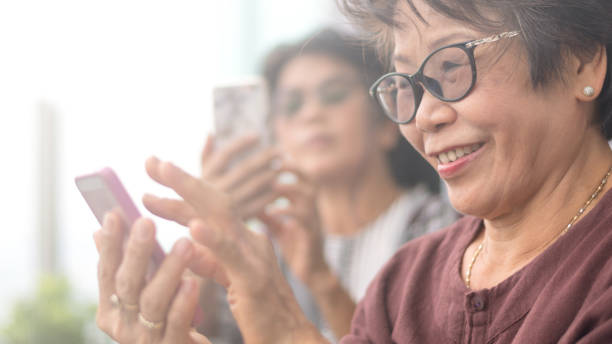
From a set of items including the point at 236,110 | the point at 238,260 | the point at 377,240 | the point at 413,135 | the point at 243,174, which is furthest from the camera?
Result: the point at 377,240

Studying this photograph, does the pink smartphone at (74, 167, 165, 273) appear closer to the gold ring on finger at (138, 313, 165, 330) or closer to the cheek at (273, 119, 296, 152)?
the gold ring on finger at (138, 313, 165, 330)

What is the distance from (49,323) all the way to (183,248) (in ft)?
5.52

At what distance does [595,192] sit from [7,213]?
2.27 metres

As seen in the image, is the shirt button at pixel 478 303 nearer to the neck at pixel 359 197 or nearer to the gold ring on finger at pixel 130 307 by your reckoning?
the gold ring on finger at pixel 130 307

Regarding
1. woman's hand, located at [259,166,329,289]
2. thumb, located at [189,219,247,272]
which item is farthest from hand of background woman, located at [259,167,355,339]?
thumb, located at [189,219,247,272]

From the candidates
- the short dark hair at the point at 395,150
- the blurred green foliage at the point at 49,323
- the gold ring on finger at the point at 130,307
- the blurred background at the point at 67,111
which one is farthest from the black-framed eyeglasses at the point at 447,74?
the blurred green foliage at the point at 49,323

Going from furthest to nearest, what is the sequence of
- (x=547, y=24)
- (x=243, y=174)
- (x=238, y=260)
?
(x=243, y=174)
(x=238, y=260)
(x=547, y=24)

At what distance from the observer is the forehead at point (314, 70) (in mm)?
1957

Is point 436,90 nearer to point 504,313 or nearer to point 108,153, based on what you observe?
point 504,313

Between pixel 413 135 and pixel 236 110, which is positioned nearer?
pixel 413 135

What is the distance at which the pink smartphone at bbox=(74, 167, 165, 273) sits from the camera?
84 centimetres

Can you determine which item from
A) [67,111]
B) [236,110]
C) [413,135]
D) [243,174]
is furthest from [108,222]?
[67,111]

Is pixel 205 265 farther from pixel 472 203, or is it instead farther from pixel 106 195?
pixel 472 203

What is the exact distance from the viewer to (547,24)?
0.73m
